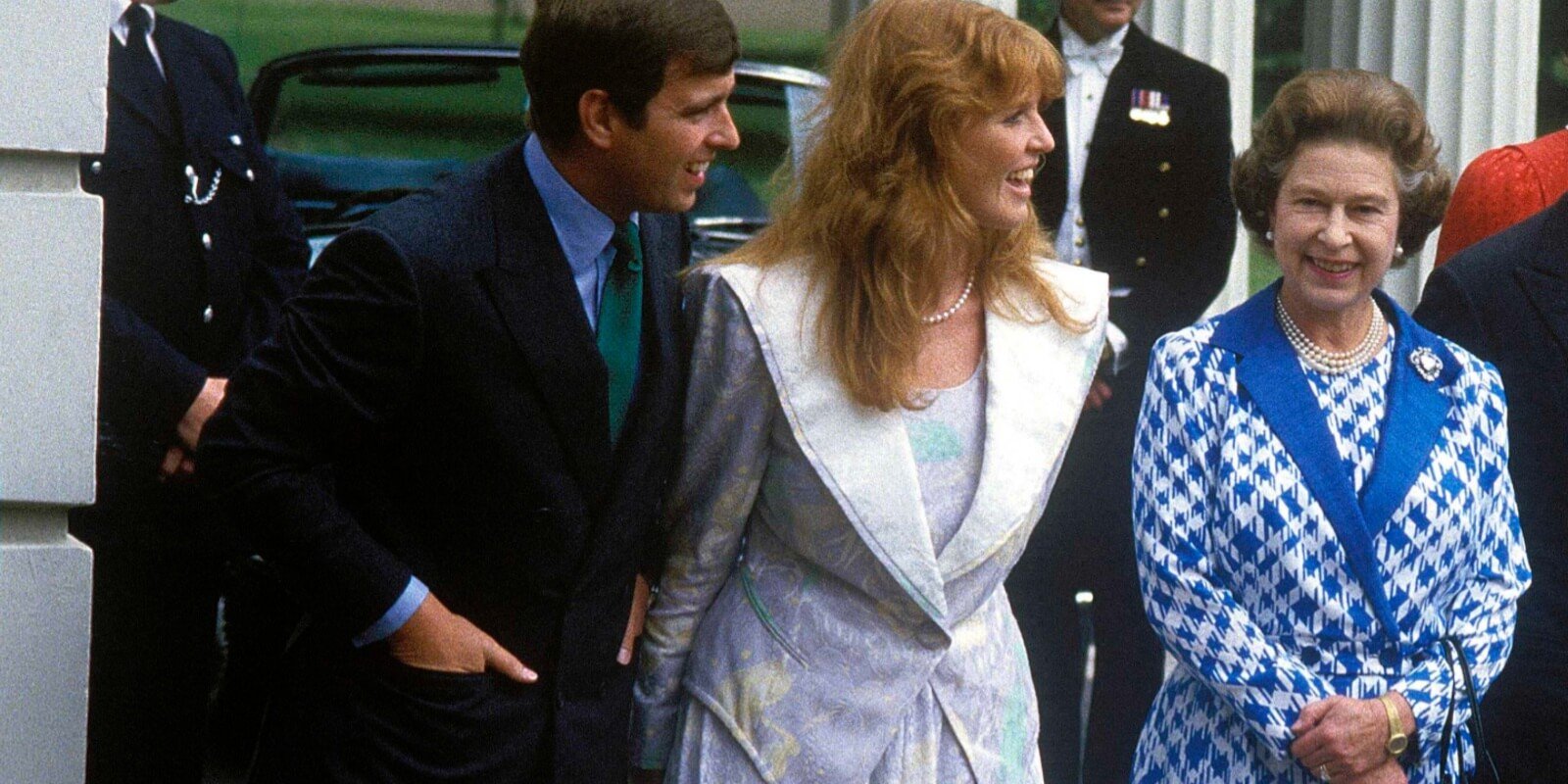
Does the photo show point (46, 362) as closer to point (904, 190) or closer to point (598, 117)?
point (598, 117)

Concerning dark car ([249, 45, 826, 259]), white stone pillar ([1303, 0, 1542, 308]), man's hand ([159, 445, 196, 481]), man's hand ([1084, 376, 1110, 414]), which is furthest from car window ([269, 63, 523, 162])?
man's hand ([159, 445, 196, 481])

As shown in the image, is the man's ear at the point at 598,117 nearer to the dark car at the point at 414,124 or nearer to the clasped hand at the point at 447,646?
the clasped hand at the point at 447,646

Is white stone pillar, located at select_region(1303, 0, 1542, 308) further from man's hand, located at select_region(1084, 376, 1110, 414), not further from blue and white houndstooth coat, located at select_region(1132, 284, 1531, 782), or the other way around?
blue and white houndstooth coat, located at select_region(1132, 284, 1531, 782)

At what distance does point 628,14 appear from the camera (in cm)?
278

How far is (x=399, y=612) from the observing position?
8.90 feet

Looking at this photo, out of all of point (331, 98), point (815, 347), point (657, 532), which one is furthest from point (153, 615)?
point (331, 98)

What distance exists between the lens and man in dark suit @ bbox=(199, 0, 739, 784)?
2.67 meters

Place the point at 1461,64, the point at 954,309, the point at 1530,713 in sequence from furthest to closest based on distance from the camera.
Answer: the point at 1461,64, the point at 1530,713, the point at 954,309

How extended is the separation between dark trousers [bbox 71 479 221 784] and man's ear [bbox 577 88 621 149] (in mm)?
1131

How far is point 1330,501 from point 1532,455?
2.14ft

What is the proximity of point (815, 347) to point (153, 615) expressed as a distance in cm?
126

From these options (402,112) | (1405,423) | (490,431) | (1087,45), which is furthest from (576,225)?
(402,112)

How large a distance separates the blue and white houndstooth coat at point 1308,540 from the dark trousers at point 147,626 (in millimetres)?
1485

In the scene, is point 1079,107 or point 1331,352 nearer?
point 1331,352
